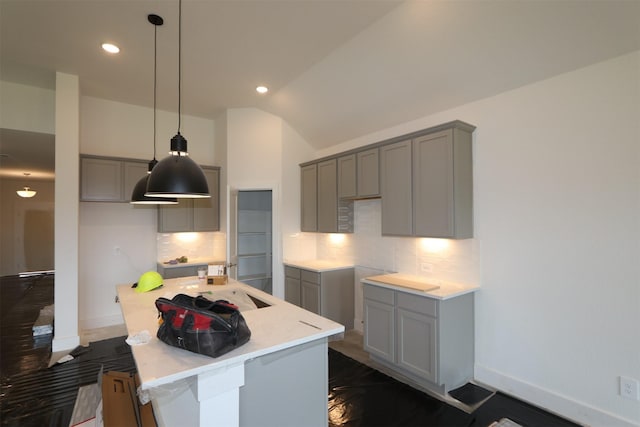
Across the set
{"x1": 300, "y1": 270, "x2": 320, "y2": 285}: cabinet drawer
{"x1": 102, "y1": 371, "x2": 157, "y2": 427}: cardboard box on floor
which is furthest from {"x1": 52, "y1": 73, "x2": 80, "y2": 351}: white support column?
{"x1": 300, "y1": 270, "x2": 320, "y2": 285}: cabinet drawer

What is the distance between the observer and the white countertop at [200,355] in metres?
1.31

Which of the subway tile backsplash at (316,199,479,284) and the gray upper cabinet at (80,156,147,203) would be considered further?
the gray upper cabinet at (80,156,147,203)

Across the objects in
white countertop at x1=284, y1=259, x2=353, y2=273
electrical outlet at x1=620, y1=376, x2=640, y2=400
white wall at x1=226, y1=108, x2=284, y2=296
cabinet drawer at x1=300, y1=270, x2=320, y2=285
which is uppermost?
white wall at x1=226, y1=108, x2=284, y2=296

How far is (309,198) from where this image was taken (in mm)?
4562

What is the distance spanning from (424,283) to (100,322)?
4471 millimetres

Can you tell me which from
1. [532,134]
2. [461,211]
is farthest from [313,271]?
[532,134]

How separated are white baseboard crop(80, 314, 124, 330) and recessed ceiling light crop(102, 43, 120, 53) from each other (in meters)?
3.53

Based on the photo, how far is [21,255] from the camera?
8.62m

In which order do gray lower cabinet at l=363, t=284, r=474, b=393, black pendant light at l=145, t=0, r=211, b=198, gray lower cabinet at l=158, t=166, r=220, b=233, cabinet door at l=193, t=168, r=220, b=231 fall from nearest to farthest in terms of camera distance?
black pendant light at l=145, t=0, r=211, b=198 < gray lower cabinet at l=363, t=284, r=474, b=393 < gray lower cabinet at l=158, t=166, r=220, b=233 < cabinet door at l=193, t=168, r=220, b=231

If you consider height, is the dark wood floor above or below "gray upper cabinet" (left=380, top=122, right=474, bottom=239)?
below

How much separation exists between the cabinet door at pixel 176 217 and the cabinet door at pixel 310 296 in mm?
2012

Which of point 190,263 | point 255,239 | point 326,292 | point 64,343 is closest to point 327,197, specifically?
point 326,292

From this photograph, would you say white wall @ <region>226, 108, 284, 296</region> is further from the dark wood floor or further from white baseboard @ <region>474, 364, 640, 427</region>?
white baseboard @ <region>474, 364, 640, 427</region>

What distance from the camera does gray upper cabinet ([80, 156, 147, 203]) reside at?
157 inches
